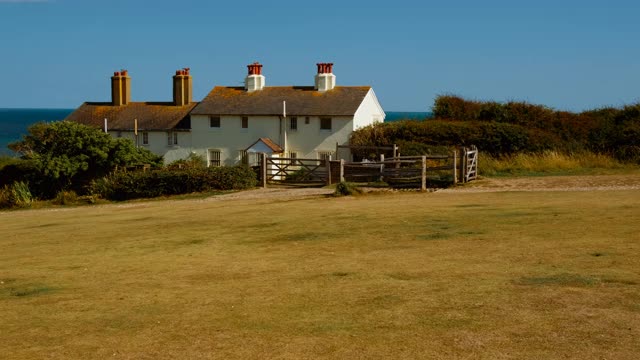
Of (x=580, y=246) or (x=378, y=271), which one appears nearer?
(x=378, y=271)

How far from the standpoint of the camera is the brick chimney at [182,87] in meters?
67.4

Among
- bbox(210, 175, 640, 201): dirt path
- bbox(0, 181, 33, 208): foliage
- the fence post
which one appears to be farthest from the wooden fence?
bbox(0, 181, 33, 208): foliage

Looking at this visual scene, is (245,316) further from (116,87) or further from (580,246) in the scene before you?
(116,87)

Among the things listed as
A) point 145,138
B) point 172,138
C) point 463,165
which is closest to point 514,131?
point 463,165

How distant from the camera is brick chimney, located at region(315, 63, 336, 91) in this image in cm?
6125

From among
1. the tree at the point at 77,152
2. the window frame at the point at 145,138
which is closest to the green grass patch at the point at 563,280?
the tree at the point at 77,152

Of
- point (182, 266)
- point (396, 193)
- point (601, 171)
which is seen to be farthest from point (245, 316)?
point (601, 171)

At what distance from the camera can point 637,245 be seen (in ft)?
53.9

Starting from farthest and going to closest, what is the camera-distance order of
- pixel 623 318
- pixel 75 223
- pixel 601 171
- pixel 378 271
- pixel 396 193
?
pixel 601 171 → pixel 396 193 → pixel 75 223 → pixel 378 271 → pixel 623 318

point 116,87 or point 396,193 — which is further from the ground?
point 116,87

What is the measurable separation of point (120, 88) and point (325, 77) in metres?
18.1

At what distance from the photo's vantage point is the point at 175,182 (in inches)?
1644

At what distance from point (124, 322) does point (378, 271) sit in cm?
481

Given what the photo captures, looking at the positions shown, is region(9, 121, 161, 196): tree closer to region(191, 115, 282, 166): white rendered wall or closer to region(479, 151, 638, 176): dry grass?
region(191, 115, 282, 166): white rendered wall
